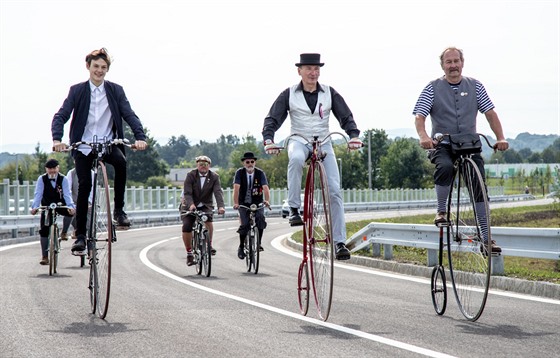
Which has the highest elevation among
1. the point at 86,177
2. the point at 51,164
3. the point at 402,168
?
the point at 402,168

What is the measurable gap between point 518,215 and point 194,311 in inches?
1718

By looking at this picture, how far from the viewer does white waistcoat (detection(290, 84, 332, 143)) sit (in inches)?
382

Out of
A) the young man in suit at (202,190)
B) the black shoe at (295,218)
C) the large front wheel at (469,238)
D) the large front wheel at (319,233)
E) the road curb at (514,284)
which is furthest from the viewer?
the young man in suit at (202,190)

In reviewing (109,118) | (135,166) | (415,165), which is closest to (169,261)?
(109,118)

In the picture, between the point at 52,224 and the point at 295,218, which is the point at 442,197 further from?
the point at 52,224

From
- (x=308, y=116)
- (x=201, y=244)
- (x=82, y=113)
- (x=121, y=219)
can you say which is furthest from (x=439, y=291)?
(x=201, y=244)

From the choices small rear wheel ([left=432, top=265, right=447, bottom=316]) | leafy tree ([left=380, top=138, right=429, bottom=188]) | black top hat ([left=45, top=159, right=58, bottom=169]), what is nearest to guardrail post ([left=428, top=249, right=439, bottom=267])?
small rear wheel ([left=432, top=265, right=447, bottom=316])

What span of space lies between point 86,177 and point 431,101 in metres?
3.53

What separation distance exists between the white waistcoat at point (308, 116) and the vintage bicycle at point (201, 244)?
18.7 feet

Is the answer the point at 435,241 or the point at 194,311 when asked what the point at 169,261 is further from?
the point at 194,311

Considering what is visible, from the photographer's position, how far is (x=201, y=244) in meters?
15.9

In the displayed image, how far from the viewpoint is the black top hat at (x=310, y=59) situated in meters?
9.78

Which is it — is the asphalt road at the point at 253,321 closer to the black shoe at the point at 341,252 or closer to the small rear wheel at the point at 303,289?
the small rear wheel at the point at 303,289

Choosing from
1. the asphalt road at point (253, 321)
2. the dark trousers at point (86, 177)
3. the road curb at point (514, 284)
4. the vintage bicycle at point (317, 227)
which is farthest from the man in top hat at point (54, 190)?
the vintage bicycle at point (317, 227)
